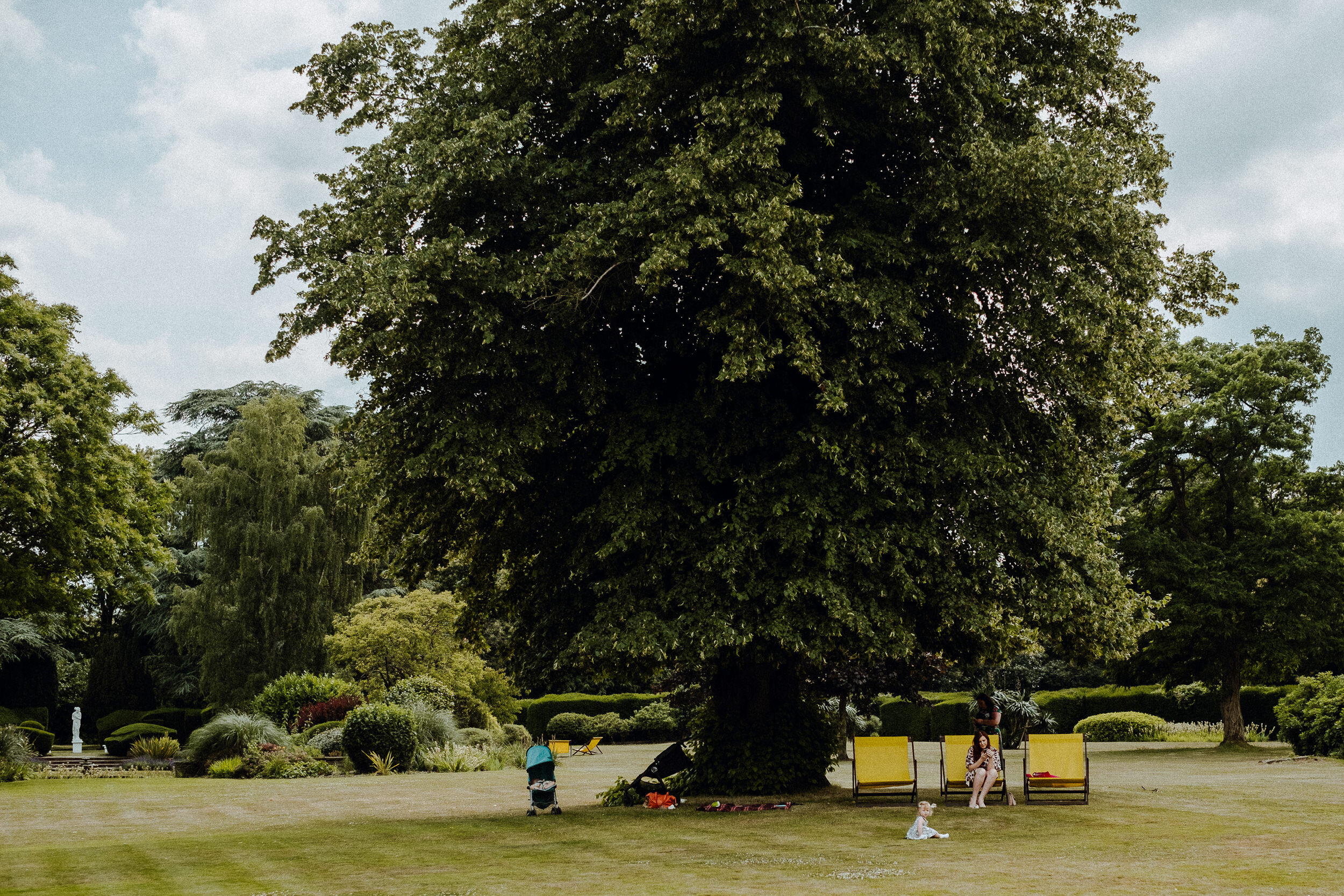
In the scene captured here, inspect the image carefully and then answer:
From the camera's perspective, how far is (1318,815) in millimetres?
12445

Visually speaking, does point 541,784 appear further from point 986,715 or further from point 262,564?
point 262,564

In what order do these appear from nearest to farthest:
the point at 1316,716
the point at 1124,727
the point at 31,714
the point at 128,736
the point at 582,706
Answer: the point at 1316,716 < the point at 1124,727 < the point at 128,736 < the point at 31,714 < the point at 582,706

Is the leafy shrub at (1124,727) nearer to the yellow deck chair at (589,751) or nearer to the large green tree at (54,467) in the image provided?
the yellow deck chair at (589,751)

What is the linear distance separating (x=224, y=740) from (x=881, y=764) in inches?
714

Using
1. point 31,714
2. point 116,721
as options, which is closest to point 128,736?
point 116,721

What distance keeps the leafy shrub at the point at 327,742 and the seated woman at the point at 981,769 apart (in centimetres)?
1818

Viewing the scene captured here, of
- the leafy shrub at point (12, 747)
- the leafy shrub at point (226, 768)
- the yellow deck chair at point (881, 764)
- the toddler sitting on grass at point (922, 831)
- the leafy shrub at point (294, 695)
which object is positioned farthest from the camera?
the leafy shrub at point (294, 695)

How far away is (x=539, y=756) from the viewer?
51.0 ft

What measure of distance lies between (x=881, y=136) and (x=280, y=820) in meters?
12.7

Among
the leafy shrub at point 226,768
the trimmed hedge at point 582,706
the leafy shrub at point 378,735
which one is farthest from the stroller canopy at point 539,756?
the trimmed hedge at point 582,706

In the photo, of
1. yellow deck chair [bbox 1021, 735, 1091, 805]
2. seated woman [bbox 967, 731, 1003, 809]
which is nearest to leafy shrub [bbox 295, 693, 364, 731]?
seated woman [bbox 967, 731, 1003, 809]

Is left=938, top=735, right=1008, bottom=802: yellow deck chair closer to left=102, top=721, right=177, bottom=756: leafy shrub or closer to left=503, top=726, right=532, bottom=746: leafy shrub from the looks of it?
left=503, top=726, right=532, bottom=746: leafy shrub

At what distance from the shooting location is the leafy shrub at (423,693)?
101 ft

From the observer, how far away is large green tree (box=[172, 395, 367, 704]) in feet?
126
